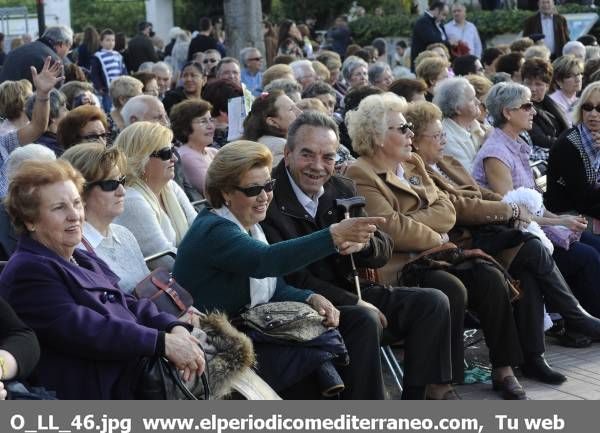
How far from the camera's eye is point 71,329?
4359mm

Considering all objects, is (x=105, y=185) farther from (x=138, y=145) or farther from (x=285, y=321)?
(x=285, y=321)

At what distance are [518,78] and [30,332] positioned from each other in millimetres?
9440

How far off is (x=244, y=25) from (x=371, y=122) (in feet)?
37.2

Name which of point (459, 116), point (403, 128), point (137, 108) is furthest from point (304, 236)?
point (459, 116)

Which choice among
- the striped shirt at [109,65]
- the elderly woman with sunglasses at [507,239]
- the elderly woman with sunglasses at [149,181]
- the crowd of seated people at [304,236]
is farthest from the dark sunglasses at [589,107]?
the striped shirt at [109,65]

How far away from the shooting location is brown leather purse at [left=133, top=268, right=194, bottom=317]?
5.00 m

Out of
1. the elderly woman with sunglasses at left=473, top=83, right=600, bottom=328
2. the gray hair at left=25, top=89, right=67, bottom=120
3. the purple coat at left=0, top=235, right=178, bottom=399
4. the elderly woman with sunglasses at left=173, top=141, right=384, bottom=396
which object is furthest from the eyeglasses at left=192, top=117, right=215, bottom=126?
the purple coat at left=0, top=235, right=178, bottom=399

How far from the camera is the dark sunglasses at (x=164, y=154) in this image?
6.16 metres

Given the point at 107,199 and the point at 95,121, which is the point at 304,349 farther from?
the point at 95,121

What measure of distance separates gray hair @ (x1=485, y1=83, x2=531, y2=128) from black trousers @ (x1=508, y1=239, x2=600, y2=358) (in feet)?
5.42

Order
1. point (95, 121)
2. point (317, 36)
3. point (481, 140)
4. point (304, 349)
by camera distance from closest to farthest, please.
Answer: point (304, 349) → point (95, 121) → point (481, 140) → point (317, 36)

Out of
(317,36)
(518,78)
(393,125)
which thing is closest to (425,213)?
(393,125)

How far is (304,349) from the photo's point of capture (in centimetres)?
507

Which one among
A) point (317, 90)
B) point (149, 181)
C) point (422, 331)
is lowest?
point (422, 331)
